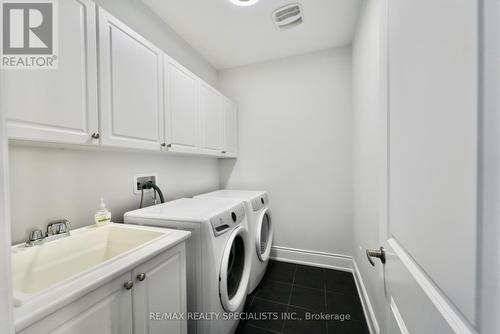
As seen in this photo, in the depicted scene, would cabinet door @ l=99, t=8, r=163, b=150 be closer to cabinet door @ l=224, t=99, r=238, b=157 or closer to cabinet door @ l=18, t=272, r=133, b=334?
cabinet door @ l=18, t=272, r=133, b=334

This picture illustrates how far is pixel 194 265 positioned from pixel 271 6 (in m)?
2.07

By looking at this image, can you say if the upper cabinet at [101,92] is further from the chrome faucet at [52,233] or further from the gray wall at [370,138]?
the gray wall at [370,138]

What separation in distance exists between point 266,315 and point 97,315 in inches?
53.4

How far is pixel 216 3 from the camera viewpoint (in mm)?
1585

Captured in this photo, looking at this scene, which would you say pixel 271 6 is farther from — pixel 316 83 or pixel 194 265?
pixel 194 265

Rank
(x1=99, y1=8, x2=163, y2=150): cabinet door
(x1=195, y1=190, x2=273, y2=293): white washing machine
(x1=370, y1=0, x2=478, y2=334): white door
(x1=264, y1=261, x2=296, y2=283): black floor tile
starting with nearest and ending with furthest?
(x1=370, y1=0, x2=478, y2=334): white door < (x1=99, y1=8, x2=163, y2=150): cabinet door < (x1=195, y1=190, x2=273, y2=293): white washing machine < (x1=264, y1=261, x2=296, y2=283): black floor tile

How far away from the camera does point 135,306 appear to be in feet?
2.54

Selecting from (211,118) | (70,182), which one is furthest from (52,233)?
(211,118)

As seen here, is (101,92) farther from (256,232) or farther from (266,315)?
(266,315)

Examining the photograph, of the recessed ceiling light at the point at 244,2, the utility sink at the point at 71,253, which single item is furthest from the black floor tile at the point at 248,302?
the recessed ceiling light at the point at 244,2

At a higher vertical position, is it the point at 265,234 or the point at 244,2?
the point at 244,2

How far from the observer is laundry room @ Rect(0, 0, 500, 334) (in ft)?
1.10

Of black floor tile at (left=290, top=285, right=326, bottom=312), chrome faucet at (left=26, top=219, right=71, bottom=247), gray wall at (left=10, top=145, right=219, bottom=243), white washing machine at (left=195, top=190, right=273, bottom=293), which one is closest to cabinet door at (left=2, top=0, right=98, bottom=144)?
gray wall at (left=10, top=145, right=219, bottom=243)

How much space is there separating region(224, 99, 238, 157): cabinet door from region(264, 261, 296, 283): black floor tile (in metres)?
1.47
